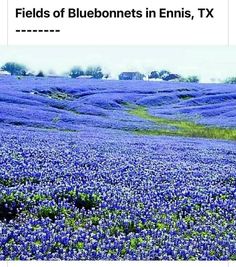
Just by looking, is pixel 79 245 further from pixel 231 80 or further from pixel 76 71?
pixel 76 71

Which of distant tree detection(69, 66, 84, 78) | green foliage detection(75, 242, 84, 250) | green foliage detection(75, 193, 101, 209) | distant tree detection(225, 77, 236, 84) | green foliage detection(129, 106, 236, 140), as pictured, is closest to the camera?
green foliage detection(75, 242, 84, 250)

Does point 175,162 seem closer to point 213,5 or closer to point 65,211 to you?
point 213,5

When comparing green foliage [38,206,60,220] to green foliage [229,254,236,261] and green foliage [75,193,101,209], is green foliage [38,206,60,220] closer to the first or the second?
green foliage [75,193,101,209]

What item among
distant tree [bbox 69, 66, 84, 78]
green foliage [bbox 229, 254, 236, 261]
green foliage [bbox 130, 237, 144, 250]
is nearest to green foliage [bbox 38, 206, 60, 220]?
green foliage [bbox 130, 237, 144, 250]

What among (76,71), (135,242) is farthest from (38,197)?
(76,71)

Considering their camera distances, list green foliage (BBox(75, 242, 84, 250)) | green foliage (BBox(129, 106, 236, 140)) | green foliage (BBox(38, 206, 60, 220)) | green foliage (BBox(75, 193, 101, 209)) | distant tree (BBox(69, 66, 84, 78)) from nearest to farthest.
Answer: green foliage (BBox(75, 242, 84, 250)) < green foliage (BBox(38, 206, 60, 220)) < green foliage (BBox(75, 193, 101, 209)) < distant tree (BBox(69, 66, 84, 78)) < green foliage (BBox(129, 106, 236, 140))

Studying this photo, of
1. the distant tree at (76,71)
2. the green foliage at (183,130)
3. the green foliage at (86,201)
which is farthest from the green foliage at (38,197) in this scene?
the green foliage at (183,130)
